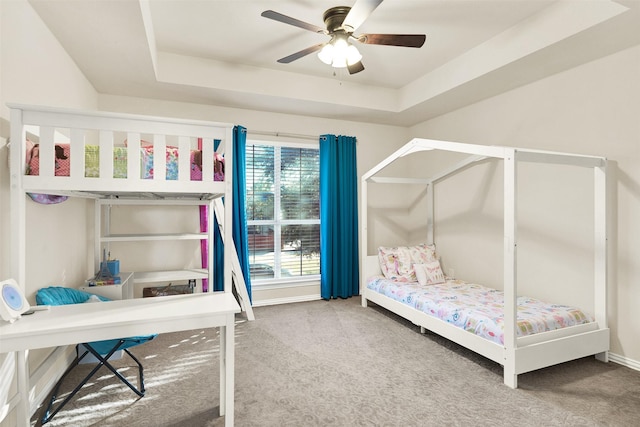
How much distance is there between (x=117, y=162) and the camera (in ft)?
5.76

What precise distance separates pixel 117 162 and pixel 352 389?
1932 mm

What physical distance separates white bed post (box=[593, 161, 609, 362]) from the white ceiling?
3.23 feet

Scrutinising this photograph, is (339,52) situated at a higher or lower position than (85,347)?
higher

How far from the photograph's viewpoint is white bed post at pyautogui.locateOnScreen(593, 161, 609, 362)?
2461 millimetres

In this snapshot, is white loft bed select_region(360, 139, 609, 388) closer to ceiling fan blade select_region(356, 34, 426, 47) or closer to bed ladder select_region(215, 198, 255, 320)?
ceiling fan blade select_region(356, 34, 426, 47)

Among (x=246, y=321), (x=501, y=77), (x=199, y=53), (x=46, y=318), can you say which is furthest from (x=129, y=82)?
(x=501, y=77)

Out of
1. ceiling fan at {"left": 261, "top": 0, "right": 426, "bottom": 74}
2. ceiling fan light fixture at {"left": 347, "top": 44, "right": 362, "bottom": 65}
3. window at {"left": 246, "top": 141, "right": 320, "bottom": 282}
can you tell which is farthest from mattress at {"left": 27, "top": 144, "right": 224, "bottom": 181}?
window at {"left": 246, "top": 141, "right": 320, "bottom": 282}

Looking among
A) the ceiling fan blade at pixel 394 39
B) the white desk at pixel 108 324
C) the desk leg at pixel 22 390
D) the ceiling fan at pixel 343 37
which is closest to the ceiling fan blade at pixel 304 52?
the ceiling fan at pixel 343 37

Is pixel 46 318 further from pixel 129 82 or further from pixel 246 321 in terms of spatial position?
pixel 129 82

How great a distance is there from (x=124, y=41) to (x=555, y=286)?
156 inches

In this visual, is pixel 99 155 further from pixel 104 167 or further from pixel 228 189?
pixel 228 189

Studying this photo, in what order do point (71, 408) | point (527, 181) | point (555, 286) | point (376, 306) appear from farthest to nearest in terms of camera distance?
point (376, 306), point (527, 181), point (555, 286), point (71, 408)

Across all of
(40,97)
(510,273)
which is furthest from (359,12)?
(40,97)

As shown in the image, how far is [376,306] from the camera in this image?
3939 mm
